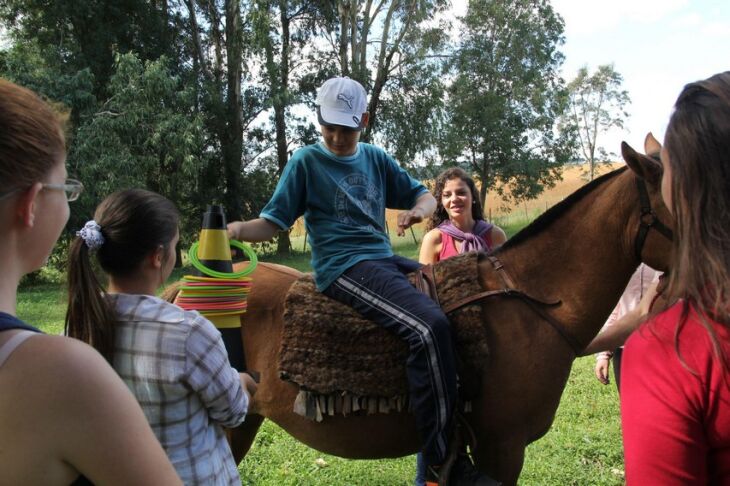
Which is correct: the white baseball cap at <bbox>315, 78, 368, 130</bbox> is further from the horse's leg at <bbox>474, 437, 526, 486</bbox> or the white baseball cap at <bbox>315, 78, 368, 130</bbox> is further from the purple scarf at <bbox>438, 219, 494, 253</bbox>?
the horse's leg at <bbox>474, 437, 526, 486</bbox>

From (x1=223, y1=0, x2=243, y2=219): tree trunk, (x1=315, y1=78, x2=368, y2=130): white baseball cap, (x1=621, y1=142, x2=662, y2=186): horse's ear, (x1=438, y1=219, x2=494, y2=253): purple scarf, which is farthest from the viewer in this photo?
(x1=223, y1=0, x2=243, y2=219): tree trunk

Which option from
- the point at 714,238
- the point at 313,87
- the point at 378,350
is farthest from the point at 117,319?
the point at 313,87

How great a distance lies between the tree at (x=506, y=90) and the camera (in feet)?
92.8

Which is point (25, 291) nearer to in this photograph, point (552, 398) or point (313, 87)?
point (313, 87)

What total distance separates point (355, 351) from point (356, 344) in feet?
0.11

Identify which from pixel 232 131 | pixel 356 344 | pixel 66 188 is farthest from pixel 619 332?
pixel 232 131

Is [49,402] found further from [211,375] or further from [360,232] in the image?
[360,232]

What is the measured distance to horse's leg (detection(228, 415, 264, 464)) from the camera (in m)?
2.94

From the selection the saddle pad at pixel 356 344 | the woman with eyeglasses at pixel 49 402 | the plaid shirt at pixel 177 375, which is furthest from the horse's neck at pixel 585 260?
the woman with eyeglasses at pixel 49 402

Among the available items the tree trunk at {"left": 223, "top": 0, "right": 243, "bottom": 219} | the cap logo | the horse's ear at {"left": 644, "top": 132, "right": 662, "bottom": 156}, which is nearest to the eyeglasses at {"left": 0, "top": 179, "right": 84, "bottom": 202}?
the cap logo

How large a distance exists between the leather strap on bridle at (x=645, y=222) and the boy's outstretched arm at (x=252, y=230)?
1.75m

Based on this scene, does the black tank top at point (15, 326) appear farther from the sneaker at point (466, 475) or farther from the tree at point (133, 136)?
the tree at point (133, 136)

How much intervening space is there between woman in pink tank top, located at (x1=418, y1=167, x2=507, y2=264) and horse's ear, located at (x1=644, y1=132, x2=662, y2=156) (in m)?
1.42

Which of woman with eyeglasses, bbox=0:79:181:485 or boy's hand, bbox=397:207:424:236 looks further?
boy's hand, bbox=397:207:424:236
